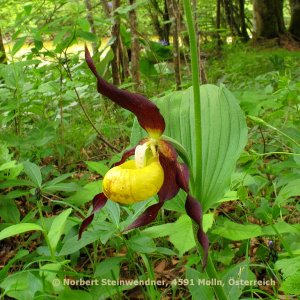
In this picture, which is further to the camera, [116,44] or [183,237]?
[116,44]

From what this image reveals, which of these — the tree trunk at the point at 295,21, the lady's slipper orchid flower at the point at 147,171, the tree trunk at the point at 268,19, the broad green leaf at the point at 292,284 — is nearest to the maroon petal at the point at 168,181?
the lady's slipper orchid flower at the point at 147,171

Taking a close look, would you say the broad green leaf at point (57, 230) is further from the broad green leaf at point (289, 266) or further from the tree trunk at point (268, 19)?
the tree trunk at point (268, 19)

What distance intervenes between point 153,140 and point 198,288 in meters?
0.38

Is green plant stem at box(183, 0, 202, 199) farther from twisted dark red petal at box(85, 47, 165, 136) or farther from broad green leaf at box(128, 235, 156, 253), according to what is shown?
broad green leaf at box(128, 235, 156, 253)

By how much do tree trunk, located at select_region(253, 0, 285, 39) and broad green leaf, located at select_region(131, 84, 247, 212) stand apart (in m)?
6.74

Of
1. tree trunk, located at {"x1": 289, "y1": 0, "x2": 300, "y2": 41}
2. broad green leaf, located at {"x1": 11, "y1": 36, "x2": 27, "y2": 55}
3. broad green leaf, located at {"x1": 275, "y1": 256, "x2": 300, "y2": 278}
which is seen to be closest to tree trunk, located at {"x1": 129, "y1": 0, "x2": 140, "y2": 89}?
broad green leaf, located at {"x1": 11, "y1": 36, "x2": 27, "y2": 55}

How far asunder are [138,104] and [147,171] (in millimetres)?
165

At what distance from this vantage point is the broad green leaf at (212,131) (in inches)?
41.7

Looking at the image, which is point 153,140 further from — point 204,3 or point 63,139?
point 204,3

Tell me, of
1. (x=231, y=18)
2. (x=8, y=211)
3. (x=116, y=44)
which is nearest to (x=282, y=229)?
(x=8, y=211)

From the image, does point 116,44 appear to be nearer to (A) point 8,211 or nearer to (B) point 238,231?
(A) point 8,211

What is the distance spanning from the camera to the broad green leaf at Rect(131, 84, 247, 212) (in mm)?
1060

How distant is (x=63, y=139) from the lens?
2.31 m

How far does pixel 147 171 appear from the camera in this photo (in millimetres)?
995
